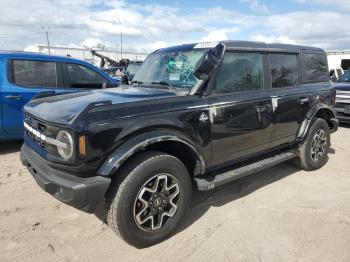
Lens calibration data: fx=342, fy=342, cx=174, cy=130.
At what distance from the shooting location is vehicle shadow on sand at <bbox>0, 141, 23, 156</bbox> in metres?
6.34

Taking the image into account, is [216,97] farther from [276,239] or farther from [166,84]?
[276,239]

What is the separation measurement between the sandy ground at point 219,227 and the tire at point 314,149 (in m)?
0.40

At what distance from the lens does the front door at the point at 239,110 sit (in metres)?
3.74

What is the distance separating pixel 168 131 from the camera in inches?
130

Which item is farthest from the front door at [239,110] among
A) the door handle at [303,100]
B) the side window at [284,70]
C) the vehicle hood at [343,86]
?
the vehicle hood at [343,86]

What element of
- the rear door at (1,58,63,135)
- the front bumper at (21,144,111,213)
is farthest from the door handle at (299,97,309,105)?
the rear door at (1,58,63,135)

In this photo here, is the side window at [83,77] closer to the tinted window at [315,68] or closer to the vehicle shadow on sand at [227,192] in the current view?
the vehicle shadow on sand at [227,192]

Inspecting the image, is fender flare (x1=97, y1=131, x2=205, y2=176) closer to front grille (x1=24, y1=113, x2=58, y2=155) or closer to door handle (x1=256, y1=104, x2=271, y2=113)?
front grille (x1=24, y1=113, x2=58, y2=155)

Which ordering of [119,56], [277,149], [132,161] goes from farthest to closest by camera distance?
[119,56] < [277,149] < [132,161]

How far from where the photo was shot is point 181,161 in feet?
11.9

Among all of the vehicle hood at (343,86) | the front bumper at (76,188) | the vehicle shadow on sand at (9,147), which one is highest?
the vehicle hood at (343,86)

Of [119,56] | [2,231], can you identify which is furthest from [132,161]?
[119,56]

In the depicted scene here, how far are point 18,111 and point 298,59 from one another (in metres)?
4.71

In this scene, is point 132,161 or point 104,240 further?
point 104,240
